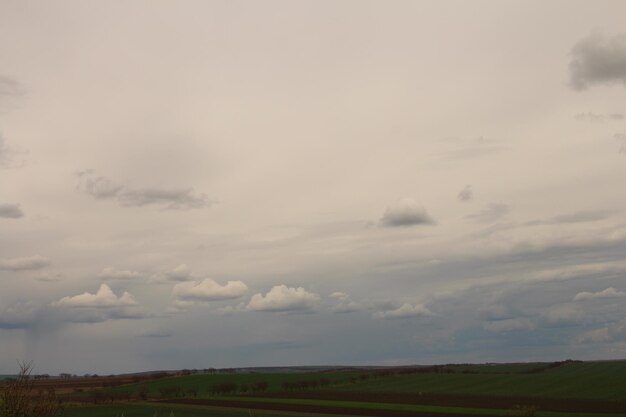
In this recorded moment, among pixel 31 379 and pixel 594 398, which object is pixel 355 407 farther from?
pixel 31 379

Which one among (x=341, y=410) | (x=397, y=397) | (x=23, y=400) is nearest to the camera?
(x=23, y=400)

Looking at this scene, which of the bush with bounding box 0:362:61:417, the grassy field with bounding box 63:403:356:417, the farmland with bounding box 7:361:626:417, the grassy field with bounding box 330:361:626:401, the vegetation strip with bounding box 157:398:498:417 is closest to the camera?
the bush with bounding box 0:362:61:417

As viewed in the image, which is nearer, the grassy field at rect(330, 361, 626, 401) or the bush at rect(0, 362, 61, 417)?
the bush at rect(0, 362, 61, 417)

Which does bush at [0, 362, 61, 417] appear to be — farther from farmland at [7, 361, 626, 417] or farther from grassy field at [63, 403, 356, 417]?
grassy field at [63, 403, 356, 417]

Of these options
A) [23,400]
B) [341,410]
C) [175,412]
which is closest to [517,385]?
[341,410]

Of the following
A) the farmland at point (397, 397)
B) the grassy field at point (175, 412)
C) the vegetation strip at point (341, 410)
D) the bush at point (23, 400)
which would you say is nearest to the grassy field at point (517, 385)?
the farmland at point (397, 397)

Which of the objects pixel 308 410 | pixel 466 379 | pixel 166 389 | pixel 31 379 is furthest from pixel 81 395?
pixel 31 379

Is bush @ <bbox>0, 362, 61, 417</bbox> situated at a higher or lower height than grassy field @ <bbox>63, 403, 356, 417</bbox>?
higher

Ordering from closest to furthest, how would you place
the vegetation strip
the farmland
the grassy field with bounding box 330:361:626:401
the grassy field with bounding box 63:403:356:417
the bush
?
the bush → the vegetation strip → the farmland → the grassy field with bounding box 63:403:356:417 → the grassy field with bounding box 330:361:626:401

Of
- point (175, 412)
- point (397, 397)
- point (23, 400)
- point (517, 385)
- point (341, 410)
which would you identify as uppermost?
point (23, 400)

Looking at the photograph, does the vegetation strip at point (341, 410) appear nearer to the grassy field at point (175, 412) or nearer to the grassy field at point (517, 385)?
the grassy field at point (175, 412)

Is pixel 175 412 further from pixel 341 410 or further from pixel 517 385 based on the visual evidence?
pixel 517 385

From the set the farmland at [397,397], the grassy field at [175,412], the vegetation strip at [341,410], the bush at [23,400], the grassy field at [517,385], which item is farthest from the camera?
the grassy field at [517,385]

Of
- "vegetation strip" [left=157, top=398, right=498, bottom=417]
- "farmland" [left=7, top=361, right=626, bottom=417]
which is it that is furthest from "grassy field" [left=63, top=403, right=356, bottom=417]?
"vegetation strip" [left=157, top=398, right=498, bottom=417]
